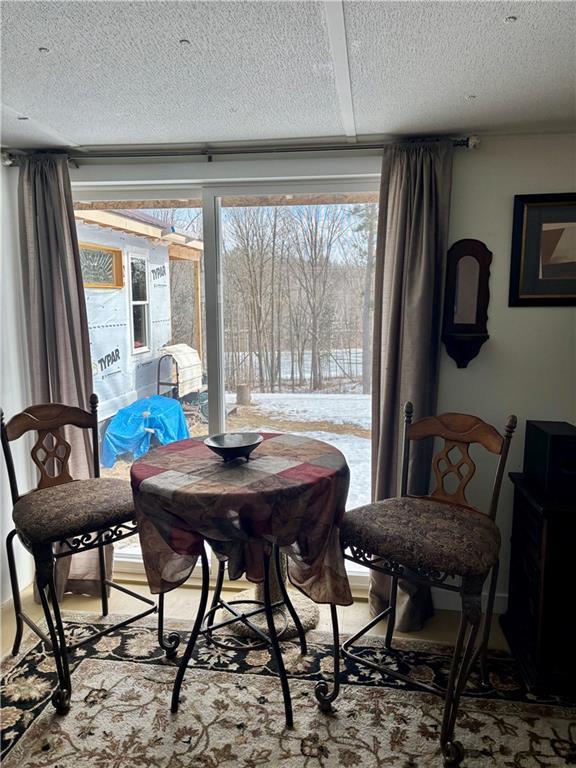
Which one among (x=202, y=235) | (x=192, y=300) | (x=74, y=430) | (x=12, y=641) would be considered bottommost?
(x=12, y=641)

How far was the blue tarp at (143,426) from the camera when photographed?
10.6ft

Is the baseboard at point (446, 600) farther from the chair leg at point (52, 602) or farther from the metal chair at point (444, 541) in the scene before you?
the chair leg at point (52, 602)

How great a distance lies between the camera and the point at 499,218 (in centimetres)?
270

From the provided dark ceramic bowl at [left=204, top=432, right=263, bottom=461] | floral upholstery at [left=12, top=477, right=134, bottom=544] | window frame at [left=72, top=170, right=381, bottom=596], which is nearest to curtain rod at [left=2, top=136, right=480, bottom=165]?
window frame at [left=72, top=170, right=381, bottom=596]

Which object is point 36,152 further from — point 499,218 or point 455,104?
point 499,218

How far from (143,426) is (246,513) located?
5.12ft

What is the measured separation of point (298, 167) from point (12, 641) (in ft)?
9.03

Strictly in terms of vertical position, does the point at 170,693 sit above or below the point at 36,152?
below

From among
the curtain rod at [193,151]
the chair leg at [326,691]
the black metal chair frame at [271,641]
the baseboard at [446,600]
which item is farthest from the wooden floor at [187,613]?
the curtain rod at [193,151]

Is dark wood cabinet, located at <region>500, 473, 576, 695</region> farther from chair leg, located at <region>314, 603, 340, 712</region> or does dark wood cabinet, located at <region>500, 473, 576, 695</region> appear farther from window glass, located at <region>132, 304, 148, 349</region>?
window glass, located at <region>132, 304, 148, 349</region>

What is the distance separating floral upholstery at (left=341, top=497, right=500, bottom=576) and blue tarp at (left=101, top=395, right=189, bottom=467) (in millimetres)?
1401

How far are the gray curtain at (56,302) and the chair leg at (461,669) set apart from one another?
1965mm

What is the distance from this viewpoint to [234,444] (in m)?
2.32

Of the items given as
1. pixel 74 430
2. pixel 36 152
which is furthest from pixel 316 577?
pixel 36 152
